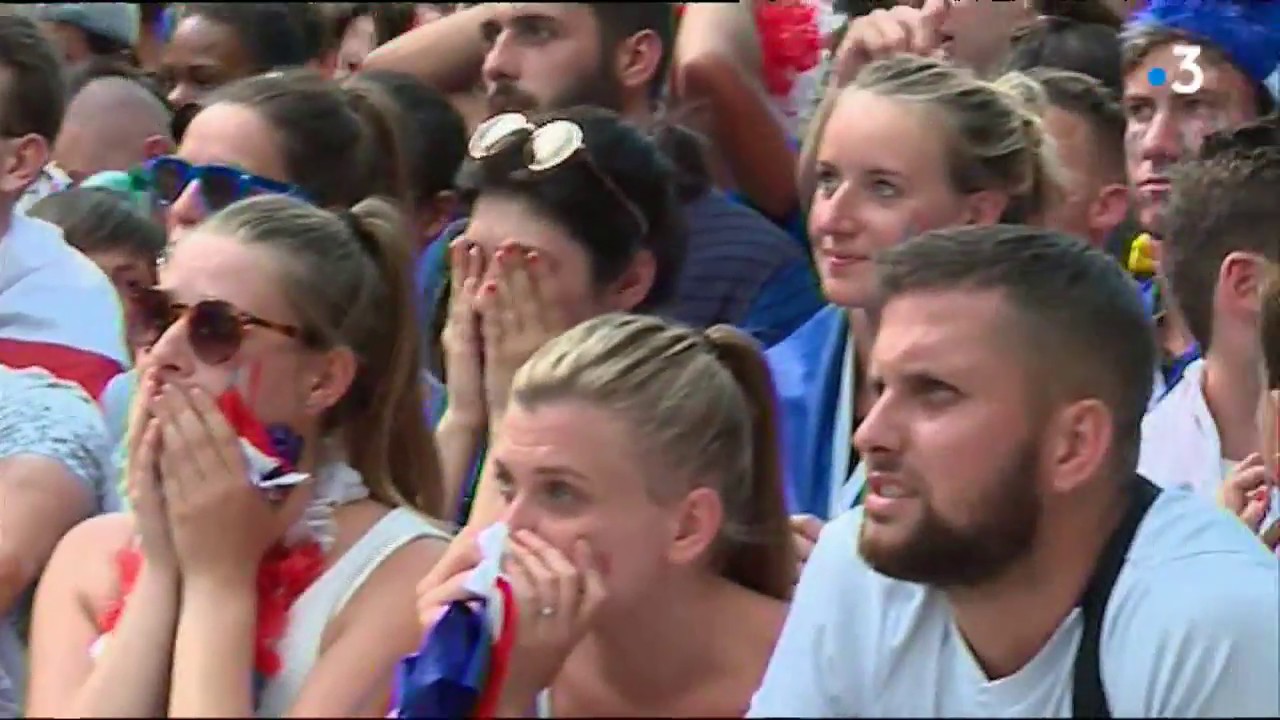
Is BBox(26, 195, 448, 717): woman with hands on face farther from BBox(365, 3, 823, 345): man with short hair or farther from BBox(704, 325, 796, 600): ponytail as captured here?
BBox(365, 3, 823, 345): man with short hair

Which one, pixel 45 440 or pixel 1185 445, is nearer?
pixel 45 440

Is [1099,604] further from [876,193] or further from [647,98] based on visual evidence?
[647,98]

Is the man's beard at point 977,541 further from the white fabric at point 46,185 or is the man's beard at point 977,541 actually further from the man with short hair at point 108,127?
the man with short hair at point 108,127

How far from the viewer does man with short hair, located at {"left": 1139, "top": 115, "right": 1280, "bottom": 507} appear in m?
3.19

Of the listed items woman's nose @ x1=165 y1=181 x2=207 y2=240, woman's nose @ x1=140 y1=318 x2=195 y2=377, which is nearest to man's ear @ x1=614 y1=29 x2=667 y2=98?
woman's nose @ x1=165 y1=181 x2=207 y2=240

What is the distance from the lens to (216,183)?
3301mm

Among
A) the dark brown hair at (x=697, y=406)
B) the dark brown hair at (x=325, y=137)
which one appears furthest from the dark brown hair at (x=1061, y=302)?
the dark brown hair at (x=325, y=137)

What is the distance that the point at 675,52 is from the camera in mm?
3625

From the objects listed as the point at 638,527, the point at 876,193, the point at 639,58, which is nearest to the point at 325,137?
the point at 639,58

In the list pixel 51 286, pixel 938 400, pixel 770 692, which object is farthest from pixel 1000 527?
Answer: pixel 51 286

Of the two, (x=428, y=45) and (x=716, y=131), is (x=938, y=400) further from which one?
(x=428, y=45)

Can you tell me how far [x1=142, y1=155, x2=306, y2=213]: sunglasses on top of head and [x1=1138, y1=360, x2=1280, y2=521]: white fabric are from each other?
4.30 ft

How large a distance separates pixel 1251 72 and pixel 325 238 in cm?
190

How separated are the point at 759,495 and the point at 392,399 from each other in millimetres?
497
